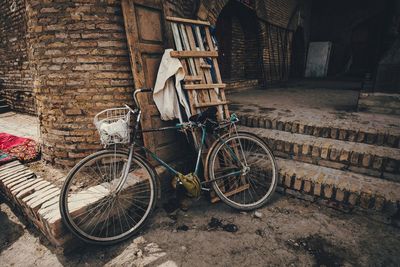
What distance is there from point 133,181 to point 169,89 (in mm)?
1243

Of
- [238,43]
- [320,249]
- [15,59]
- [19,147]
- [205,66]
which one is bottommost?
[320,249]

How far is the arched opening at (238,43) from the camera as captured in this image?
23.9 feet

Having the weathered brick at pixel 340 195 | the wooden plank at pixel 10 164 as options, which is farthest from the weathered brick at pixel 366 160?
the wooden plank at pixel 10 164

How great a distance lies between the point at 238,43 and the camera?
26.0 ft

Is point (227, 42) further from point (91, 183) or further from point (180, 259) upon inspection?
point (180, 259)

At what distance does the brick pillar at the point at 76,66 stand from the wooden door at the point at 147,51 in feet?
0.64

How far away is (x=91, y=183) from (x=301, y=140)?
2.99 metres

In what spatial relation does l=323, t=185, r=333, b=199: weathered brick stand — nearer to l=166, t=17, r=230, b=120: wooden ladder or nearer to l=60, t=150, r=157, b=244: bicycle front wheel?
l=166, t=17, r=230, b=120: wooden ladder

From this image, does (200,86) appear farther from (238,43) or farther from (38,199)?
(238,43)

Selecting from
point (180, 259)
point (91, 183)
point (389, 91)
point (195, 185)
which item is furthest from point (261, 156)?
point (389, 91)

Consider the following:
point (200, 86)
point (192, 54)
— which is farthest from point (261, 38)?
point (200, 86)

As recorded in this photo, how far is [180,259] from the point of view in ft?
6.61

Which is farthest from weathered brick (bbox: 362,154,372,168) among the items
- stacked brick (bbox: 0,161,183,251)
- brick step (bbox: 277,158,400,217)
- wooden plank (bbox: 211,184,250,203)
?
stacked brick (bbox: 0,161,183,251)

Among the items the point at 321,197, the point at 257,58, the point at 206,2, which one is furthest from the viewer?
the point at 257,58
